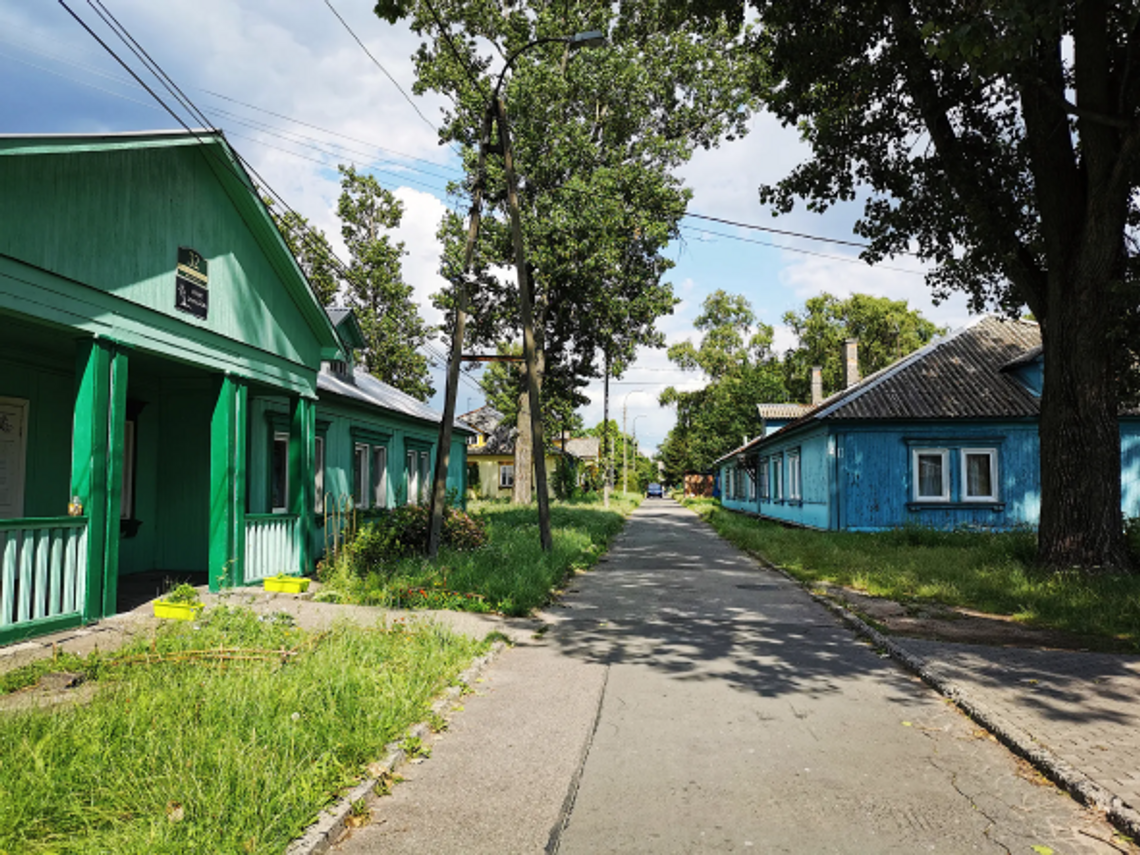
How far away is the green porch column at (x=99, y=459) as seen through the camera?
25.3 feet

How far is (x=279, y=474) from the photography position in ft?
46.8

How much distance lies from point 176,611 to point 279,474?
618 centimetres

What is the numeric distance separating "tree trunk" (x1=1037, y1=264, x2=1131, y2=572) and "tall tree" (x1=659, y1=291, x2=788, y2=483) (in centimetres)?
4982

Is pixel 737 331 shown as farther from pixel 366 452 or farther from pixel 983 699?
pixel 983 699

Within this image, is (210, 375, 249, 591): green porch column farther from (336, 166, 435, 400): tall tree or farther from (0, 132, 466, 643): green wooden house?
(336, 166, 435, 400): tall tree

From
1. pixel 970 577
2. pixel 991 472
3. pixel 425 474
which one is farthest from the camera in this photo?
pixel 425 474

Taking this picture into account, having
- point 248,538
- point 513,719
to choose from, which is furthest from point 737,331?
point 513,719

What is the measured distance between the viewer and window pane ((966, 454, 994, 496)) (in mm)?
21641

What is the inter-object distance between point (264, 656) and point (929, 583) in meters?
9.55

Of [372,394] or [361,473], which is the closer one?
[361,473]

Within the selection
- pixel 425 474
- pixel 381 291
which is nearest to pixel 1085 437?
pixel 425 474

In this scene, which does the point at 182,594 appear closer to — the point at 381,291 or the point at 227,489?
the point at 227,489

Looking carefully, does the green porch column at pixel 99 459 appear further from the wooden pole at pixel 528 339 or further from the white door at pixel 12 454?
the wooden pole at pixel 528 339

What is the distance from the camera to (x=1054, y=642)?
8.01m
